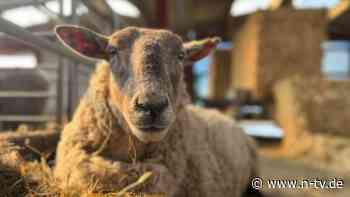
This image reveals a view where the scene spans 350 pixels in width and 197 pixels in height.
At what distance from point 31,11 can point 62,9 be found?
9.4 inches

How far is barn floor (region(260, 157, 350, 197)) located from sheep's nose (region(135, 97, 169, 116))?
6.52ft

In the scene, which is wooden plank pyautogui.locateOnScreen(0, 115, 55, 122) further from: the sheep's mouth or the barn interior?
the sheep's mouth

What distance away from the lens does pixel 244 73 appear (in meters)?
8.45

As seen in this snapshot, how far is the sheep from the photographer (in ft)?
4.15

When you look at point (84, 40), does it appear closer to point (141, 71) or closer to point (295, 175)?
point (141, 71)

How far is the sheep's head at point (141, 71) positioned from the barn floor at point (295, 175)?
6.24ft

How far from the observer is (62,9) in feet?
7.48

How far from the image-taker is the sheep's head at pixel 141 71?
1.20 metres

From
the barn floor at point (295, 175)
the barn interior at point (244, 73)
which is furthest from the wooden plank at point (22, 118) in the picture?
the barn floor at point (295, 175)

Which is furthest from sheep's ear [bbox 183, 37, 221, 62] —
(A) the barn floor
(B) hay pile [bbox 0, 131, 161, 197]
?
(A) the barn floor

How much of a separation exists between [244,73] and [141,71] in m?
7.49

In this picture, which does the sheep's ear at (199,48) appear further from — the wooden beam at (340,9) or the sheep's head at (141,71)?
the wooden beam at (340,9)

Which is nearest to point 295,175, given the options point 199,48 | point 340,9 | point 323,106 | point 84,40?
point 323,106

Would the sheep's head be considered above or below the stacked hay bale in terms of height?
below
